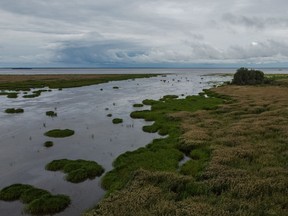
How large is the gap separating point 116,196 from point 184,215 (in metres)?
4.41

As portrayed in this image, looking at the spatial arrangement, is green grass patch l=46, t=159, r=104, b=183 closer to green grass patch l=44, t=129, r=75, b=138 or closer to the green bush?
green grass patch l=44, t=129, r=75, b=138

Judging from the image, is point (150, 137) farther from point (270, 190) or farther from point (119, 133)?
point (270, 190)

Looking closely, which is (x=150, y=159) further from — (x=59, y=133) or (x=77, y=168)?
(x=59, y=133)

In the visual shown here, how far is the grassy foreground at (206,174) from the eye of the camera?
15180mm

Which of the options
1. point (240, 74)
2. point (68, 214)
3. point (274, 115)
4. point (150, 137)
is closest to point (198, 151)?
point (150, 137)

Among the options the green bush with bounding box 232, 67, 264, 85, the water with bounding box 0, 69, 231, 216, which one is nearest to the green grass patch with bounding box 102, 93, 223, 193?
the water with bounding box 0, 69, 231, 216

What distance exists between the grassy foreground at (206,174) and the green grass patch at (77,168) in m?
1.50

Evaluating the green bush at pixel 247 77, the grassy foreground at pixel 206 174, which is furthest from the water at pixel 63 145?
the green bush at pixel 247 77

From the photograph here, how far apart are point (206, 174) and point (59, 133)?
2008cm

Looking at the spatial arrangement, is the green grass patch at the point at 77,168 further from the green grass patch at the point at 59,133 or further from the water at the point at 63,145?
the green grass patch at the point at 59,133

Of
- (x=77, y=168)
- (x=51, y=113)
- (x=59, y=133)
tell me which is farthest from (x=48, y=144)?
(x=51, y=113)

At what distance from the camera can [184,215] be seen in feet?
46.4

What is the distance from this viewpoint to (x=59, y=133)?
3422cm

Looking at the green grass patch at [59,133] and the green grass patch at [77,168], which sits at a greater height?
the green grass patch at [59,133]
